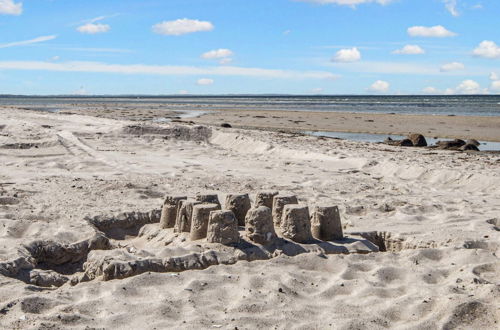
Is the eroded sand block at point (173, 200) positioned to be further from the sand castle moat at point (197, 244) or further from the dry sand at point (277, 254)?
the dry sand at point (277, 254)

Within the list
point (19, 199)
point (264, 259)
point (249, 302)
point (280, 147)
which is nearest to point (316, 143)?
point (280, 147)

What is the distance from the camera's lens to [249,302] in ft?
13.5

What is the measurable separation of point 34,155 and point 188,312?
8.67 m

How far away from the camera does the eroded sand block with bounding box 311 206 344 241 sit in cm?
558

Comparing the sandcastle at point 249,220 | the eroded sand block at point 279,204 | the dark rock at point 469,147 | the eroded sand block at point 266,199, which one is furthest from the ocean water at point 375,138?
the sandcastle at point 249,220

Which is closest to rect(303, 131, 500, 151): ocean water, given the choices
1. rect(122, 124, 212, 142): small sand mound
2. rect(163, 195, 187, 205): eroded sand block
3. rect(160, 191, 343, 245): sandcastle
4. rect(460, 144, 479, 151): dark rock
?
rect(460, 144, 479, 151): dark rock

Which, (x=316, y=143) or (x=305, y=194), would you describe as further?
(x=316, y=143)

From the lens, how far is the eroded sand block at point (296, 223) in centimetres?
535

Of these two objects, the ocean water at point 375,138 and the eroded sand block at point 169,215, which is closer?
the eroded sand block at point 169,215

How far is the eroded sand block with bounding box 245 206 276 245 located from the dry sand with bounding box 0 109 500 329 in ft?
1.04

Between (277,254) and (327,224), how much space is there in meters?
0.71

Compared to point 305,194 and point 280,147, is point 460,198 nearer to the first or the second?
point 305,194

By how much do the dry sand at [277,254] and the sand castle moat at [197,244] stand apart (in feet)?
0.13

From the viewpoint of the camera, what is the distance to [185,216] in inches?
222
